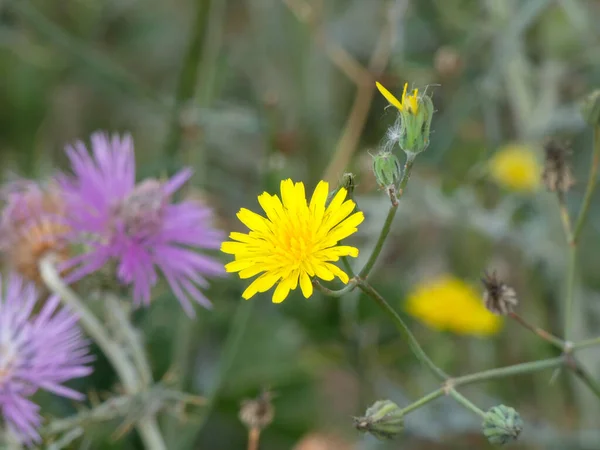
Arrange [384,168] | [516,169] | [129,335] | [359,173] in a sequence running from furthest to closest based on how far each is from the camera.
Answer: [516,169], [359,173], [129,335], [384,168]

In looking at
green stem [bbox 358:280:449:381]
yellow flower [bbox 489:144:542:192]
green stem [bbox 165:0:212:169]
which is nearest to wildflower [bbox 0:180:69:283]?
green stem [bbox 165:0:212:169]

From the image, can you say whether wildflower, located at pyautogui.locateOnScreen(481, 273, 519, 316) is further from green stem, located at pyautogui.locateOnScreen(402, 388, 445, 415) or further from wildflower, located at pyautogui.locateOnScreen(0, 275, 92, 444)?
wildflower, located at pyautogui.locateOnScreen(0, 275, 92, 444)

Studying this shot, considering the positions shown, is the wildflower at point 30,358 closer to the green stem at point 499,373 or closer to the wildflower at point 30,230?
the wildflower at point 30,230

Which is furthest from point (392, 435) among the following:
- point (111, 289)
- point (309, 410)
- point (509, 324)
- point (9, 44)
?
point (9, 44)

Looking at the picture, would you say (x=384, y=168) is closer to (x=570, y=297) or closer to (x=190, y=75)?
(x=570, y=297)

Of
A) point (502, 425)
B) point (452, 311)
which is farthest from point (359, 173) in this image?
point (502, 425)

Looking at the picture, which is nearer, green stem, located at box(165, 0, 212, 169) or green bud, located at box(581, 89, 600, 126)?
green bud, located at box(581, 89, 600, 126)
